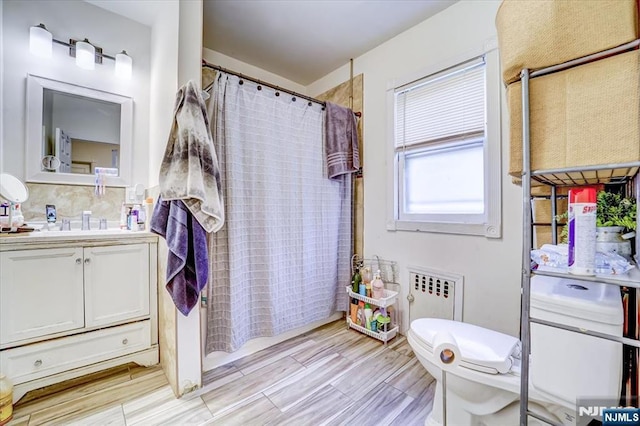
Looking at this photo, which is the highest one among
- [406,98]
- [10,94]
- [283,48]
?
[283,48]

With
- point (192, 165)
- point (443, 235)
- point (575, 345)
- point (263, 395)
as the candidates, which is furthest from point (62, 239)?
point (443, 235)

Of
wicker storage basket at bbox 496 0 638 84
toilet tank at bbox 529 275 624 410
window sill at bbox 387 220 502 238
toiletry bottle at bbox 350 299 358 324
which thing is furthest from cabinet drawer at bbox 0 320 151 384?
wicker storage basket at bbox 496 0 638 84

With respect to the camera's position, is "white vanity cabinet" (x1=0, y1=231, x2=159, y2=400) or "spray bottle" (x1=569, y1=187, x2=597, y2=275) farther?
"white vanity cabinet" (x1=0, y1=231, x2=159, y2=400)

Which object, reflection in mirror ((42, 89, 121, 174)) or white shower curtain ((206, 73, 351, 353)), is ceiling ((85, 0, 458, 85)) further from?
reflection in mirror ((42, 89, 121, 174))

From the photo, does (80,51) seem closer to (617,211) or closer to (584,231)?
(584,231)

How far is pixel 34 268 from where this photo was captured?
1.36 metres

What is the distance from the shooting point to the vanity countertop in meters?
1.31

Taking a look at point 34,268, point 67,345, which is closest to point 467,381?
point 67,345

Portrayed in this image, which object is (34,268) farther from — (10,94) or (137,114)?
(137,114)

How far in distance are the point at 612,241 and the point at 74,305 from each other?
2466mm

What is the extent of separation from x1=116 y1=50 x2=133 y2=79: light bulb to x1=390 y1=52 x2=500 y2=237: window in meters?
2.06

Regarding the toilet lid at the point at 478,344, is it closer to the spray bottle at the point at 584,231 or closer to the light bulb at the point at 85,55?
the spray bottle at the point at 584,231

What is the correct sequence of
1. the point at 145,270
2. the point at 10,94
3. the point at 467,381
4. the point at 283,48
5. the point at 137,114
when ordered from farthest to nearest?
the point at 283,48 → the point at 137,114 → the point at 145,270 → the point at 10,94 → the point at 467,381

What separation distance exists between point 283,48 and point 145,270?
6.89 ft
